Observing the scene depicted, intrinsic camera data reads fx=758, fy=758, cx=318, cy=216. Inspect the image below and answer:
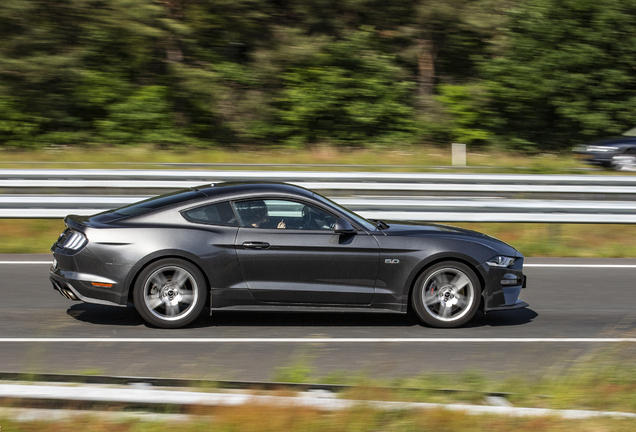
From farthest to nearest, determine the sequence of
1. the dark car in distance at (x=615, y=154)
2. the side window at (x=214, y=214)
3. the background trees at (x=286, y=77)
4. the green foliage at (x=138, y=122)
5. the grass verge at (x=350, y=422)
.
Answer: the green foliage at (x=138, y=122)
the background trees at (x=286, y=77)
the dark car in distance at (x=615, y=154)
the side window at (x=214, y=214)
the grass verge at (x=350, y=422)

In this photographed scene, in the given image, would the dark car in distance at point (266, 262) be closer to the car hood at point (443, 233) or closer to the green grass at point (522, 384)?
the car hood at point (443, 233)

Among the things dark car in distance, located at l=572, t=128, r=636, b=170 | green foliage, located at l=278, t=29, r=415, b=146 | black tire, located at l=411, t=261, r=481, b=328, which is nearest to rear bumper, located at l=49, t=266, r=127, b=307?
black tire, located at l=411, t=261, r=481, b=328

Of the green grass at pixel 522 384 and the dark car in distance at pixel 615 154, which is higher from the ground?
the dark car in distance at pixel 615 154

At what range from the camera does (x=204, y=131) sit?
24188 mm

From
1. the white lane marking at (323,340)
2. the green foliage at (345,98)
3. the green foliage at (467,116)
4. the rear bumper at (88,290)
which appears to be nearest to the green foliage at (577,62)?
the green foliage at (467,116)

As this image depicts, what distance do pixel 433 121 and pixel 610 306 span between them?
1723cm

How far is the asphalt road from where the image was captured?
5.56 meters

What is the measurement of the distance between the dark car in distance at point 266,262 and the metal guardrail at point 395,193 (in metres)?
3.71

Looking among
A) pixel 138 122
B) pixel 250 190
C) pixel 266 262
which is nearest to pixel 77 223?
pixel 250 190

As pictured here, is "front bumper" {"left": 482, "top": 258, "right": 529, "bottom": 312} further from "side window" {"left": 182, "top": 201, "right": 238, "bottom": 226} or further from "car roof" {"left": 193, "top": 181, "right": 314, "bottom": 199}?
"side window" {"left": 182, "top": 201, "right": 238, "bottom": 226}

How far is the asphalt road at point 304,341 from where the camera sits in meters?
5.56

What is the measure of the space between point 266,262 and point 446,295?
1.67 m

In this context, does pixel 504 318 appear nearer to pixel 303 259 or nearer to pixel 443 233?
pixel 443 233

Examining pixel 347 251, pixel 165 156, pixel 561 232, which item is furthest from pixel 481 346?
pixel 165 156
